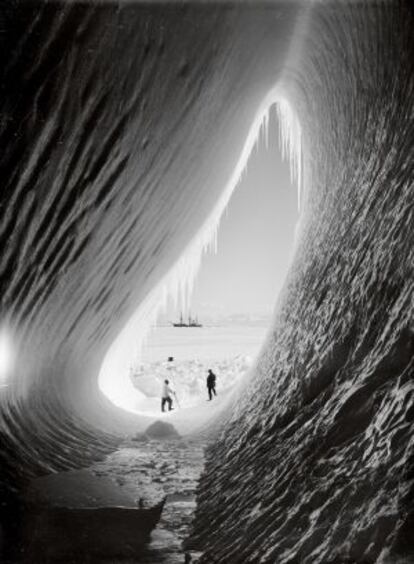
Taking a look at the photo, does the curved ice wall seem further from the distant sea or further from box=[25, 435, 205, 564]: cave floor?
the distant sea

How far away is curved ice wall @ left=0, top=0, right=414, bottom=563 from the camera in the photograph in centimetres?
228

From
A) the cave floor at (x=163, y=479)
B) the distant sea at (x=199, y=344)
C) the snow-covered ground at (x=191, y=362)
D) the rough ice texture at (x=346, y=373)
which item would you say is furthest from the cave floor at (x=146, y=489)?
the distant sea at (x=199, y=344)

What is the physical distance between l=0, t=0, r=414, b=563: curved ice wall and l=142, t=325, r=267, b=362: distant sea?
89.8 ft

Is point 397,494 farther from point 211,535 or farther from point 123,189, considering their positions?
point 123,189

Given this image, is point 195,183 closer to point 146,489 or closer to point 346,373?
point 146,489

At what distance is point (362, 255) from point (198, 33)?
2403 mm

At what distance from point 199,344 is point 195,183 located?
36103 mm

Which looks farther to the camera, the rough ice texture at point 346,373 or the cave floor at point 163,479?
the cave floor at point 163,479

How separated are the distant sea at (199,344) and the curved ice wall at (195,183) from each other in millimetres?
27380

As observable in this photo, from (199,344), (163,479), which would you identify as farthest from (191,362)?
(163,479)

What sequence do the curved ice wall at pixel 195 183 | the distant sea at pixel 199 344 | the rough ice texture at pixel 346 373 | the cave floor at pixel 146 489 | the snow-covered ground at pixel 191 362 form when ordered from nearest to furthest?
the rough ice texture at pixel 346 373
the curved ice wall at pixel 195 183
the cave floor at pixel 146 489
the snow-covered ground at pixel 191 362
the distant sea at pixel 199 344

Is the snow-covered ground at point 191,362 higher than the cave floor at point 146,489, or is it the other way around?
the snow-covered ground at point 191,362

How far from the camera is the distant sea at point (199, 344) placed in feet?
122

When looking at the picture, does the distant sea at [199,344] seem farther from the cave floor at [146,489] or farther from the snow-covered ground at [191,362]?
the cave floor at [146,489]
